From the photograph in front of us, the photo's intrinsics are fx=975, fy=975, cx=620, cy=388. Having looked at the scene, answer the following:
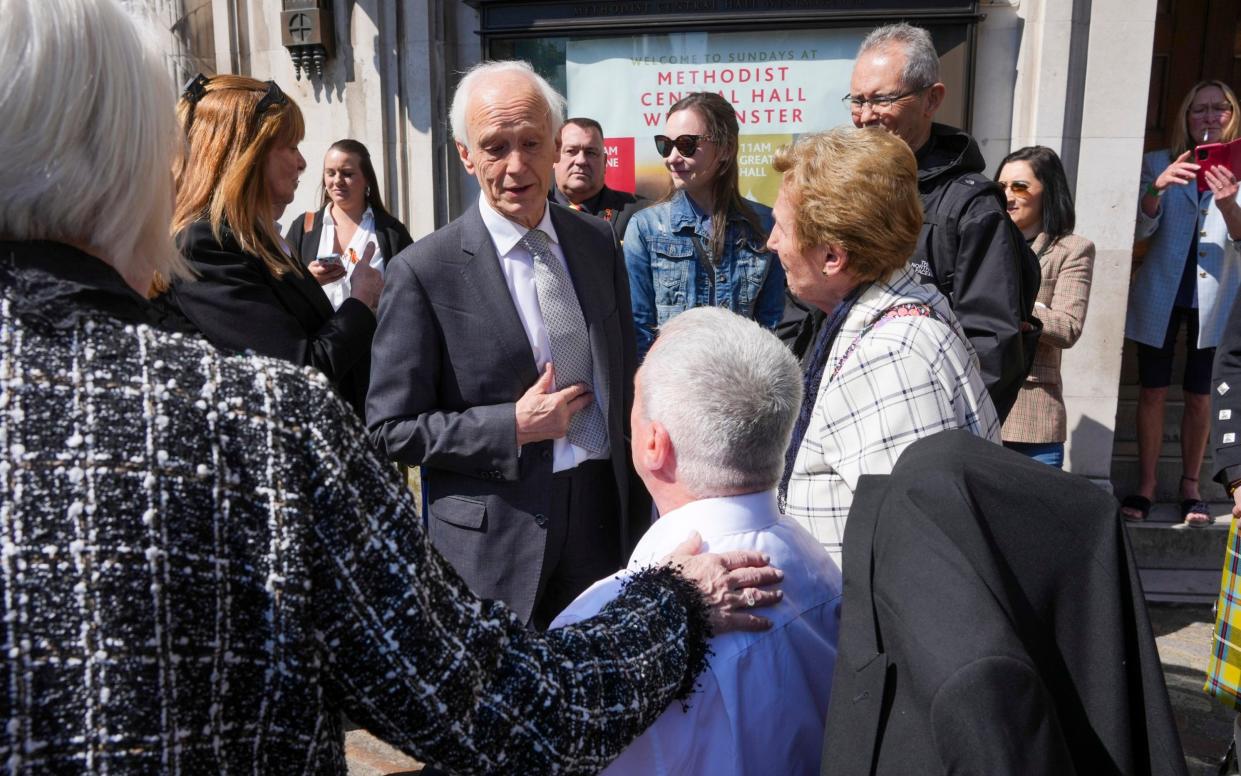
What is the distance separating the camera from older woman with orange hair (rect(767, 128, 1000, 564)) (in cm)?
202

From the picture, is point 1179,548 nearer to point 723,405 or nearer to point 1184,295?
point 1184,295

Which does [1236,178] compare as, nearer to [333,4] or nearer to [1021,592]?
[1021,592]

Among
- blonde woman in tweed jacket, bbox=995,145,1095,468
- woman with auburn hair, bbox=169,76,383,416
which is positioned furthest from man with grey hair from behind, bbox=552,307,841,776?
blonde woman in tweed jacket, bbox=995,145,1095,468

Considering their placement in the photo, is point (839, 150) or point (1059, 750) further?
point (839, 150)

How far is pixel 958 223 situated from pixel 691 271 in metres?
1.20

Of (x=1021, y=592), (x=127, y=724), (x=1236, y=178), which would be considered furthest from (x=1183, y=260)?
(x=127, y=724)

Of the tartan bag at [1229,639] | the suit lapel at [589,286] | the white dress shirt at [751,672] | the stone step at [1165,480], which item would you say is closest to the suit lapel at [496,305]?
the suit lapel at [589,286]

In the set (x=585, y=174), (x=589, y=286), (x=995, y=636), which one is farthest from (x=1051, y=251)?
(x=995, y=636)

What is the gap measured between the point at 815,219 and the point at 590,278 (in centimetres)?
81

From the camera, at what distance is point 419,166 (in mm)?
6113

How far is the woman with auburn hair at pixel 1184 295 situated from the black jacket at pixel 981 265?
2616mm

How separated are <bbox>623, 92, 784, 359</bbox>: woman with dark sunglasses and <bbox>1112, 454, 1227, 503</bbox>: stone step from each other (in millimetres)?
3012

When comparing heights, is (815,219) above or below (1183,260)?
above

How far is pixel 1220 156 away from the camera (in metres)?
4.43
